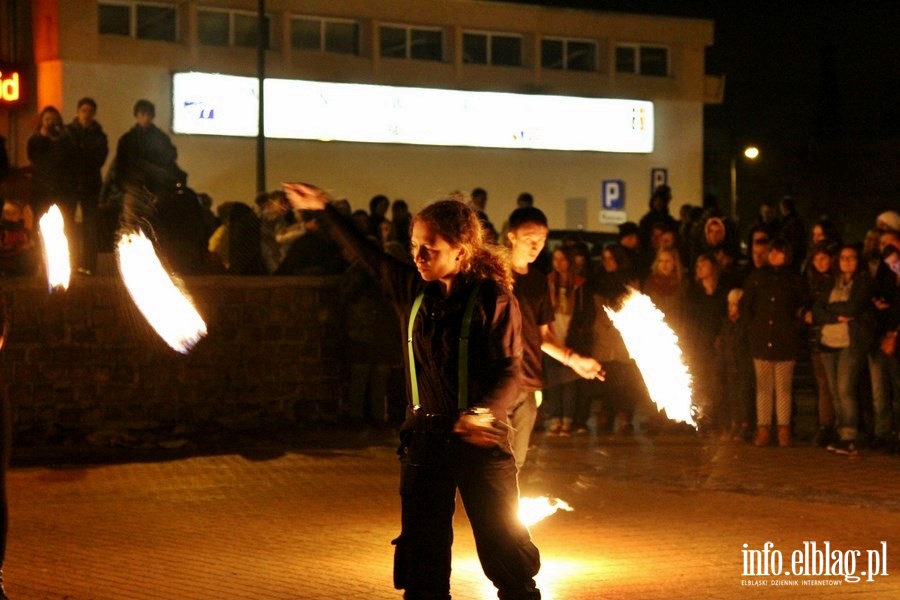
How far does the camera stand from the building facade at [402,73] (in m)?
33.2

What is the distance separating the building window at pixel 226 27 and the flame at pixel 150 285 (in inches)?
927

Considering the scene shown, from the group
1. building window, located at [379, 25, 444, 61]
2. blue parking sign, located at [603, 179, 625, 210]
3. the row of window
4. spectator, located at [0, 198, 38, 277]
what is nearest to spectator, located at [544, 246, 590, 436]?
spectator, located at [0, 198, 38, 277]

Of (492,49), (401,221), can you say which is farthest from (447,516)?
(492,49)

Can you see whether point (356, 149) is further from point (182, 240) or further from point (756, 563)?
point (756, 563)

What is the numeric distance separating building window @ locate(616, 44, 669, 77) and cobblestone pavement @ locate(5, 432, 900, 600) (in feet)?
98.5

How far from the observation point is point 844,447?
13.6 meters

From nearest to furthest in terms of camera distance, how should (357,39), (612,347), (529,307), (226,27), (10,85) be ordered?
(529,307) → (612,347) → (10,85) → (226,27) → (357,39)

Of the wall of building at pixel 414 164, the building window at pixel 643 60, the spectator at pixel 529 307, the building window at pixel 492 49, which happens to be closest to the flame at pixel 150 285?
the spectator at pixel 529 307

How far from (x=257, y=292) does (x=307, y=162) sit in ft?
72.0

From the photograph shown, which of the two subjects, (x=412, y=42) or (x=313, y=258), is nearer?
(x=313, y=258)

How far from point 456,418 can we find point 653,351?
3.52m

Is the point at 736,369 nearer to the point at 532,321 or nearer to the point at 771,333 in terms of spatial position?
the point at 771,333

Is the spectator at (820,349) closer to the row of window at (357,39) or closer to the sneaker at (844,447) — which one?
the sneaker at (844,447)

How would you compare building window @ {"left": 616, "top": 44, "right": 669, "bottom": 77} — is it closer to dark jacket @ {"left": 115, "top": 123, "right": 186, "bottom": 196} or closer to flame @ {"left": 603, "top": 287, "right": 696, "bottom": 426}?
dark jacket @ {"left": 115, "top": 123, "right": 186, "bottom": 196}
